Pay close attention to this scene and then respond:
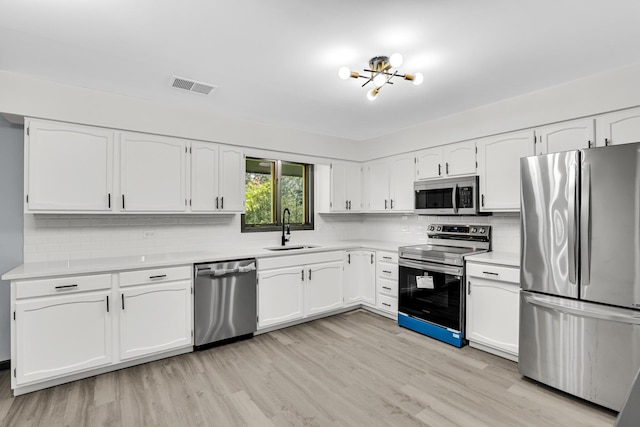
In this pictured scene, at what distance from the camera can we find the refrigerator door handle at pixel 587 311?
81.7 inches

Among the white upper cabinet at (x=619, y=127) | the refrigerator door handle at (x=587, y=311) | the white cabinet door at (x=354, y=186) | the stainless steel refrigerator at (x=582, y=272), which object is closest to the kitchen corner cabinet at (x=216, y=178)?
the white cabinet door at (x=354, y=186)

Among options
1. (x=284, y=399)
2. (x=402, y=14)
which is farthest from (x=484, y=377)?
(x=402, y=14)

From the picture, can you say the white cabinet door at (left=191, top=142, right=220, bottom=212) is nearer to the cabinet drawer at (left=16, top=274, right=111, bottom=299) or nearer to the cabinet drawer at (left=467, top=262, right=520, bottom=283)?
the cabinet drawer at (left=16, top=274, right=111, bottom=299)

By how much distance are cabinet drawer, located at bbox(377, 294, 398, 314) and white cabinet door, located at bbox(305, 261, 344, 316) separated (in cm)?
48

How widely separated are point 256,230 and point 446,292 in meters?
2.37

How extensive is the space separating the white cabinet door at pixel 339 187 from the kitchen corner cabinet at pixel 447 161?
3.63 ft

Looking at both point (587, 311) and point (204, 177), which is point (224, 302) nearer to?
point (204, 177)

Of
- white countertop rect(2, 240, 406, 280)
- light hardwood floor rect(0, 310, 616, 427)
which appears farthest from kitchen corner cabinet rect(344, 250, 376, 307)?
light hardwood floor rect(0, 310, 616, 427)

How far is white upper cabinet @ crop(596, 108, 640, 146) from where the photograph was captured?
252 centimetres

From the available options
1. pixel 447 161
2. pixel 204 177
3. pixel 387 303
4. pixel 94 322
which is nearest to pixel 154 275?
pixel 94 322

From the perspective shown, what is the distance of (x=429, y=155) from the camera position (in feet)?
13.1

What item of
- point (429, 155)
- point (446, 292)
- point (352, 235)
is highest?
point (429, 155)

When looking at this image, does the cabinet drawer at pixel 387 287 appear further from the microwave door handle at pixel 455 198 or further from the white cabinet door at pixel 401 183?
the microwave door handle at pixel 455 198

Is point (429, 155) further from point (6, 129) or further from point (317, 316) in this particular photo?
point (6, 129)
